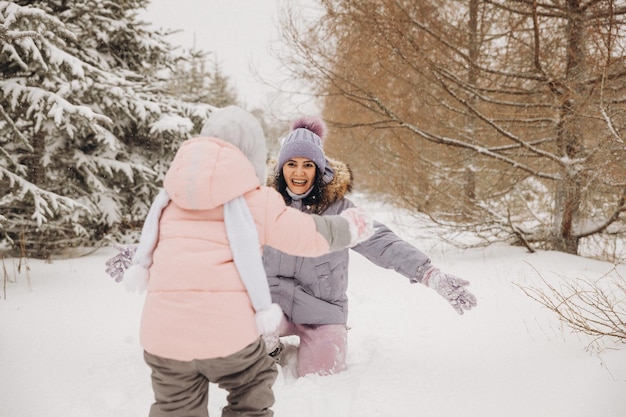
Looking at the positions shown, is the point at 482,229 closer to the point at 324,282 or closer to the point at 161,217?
the point at 324,282

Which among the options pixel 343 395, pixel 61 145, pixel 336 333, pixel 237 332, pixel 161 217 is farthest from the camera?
pixel 61 145

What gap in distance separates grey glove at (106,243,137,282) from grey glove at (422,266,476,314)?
163 cm

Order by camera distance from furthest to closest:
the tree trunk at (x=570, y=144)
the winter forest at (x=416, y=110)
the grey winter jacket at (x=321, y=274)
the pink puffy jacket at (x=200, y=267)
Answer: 1. the winter forest at (x=416, y=110)
2. the tree trunk at (x=570, y=144)
3. the grey winter jacket at (x=321, y=274)
4. the pink puffy jacket at (x=200, y=267)

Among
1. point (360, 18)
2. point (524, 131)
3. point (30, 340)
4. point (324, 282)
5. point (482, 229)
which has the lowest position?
point (30, 340)

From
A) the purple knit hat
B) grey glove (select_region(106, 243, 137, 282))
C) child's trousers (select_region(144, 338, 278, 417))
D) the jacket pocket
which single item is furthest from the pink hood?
the jacket pocket

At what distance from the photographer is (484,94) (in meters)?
4.86

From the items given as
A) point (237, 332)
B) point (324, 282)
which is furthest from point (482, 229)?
point (237, 332)

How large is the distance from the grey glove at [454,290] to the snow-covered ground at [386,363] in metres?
0.44

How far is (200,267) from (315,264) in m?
1.30

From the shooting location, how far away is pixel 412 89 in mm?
4738

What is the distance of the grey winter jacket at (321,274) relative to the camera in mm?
2529

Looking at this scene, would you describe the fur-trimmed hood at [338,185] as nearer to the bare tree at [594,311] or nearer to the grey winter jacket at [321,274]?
the grey winter jacket at [321,274]

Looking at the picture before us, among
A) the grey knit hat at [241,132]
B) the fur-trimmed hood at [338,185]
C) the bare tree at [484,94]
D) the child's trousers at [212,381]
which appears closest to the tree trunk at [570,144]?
the bare tree at [484,94]

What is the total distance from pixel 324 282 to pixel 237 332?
1251mm
